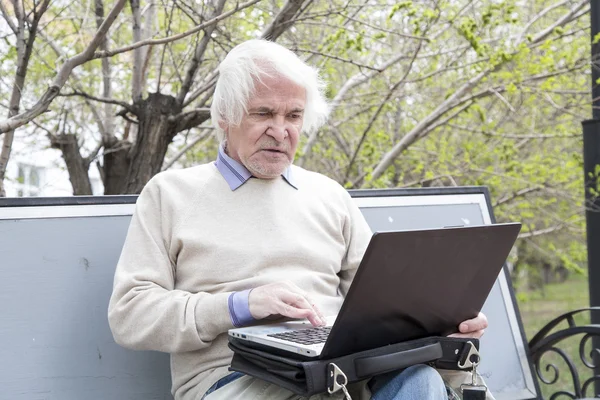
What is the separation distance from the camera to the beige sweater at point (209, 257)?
234cm

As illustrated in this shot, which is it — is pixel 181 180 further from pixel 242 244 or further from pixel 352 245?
pixel 352 245

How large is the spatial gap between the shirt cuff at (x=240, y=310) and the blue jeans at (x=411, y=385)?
0.41 meters

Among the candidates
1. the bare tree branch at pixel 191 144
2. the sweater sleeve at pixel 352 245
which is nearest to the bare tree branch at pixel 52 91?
the sweater sleeve at pixel 352 245

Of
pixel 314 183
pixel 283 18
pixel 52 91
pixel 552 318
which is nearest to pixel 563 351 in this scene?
pixel 314 183

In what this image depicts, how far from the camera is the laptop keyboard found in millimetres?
2100

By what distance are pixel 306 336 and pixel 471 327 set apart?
55 centimetres

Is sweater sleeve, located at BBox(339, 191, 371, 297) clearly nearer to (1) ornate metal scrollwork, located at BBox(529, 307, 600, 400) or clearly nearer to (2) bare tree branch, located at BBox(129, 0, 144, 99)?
(1) ornate metal scrollwork, located at BBox(529, 307, 600, 400)

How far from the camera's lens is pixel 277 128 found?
269 cm

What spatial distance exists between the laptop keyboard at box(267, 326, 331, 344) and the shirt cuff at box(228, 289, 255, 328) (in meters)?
0.15

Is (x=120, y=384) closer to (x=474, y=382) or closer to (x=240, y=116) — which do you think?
(x=240, y=116)

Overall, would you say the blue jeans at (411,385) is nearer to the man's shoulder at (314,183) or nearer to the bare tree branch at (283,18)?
the man's shoulder at (314,183)

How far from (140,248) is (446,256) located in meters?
0.95

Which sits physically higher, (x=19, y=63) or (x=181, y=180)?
(x=19, y=63)

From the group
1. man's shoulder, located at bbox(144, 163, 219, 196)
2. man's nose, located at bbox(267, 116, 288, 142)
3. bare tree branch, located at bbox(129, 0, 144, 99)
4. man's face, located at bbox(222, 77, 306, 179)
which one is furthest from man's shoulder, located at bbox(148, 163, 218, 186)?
bare tree branch, located at bbox(129, 0, 144, 99)
